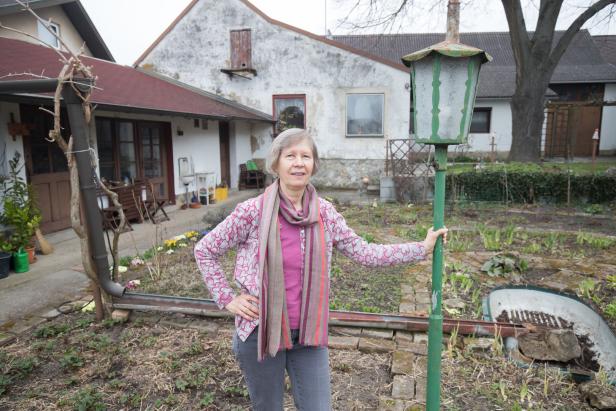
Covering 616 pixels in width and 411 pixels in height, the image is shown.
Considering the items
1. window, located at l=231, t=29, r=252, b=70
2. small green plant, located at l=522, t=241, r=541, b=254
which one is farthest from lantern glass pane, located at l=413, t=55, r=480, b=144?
window, located at l=231, t=29, r=252, b=70

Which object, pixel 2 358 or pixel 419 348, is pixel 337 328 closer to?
pixel 419 348

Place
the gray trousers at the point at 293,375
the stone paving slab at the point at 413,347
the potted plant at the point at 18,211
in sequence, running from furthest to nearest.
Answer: the potted plant at the point at 18,211, the stone paving slab at the point at 413,347, the gray trousers at the point at 293,375

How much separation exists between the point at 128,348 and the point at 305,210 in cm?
241

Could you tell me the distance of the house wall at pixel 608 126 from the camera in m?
19.2

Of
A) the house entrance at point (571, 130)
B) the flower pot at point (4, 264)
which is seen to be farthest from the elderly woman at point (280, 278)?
the house entrance at point (571, 130)

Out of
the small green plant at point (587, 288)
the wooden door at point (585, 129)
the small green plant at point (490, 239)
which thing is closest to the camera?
the small green plant at point (587, 288)

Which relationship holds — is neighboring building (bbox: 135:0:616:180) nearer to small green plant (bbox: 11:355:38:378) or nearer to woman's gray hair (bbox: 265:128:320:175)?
small green plant (bbox: 11:355:38:378)

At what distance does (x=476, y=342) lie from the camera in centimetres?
341

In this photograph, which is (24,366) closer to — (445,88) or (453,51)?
(445,88)

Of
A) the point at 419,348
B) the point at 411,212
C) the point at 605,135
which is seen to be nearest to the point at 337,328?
the point at 419,348

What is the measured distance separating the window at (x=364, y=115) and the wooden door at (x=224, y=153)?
3.86 m

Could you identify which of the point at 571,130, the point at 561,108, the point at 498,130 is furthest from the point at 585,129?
the point at 498,130

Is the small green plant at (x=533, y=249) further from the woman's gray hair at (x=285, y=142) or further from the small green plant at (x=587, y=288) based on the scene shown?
the woman's gray hair at (x=285, y=142)

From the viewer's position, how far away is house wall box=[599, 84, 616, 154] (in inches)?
757
